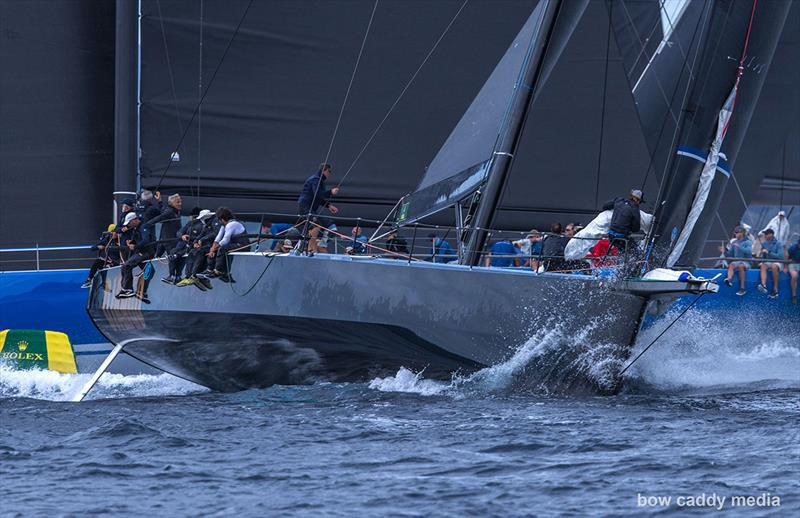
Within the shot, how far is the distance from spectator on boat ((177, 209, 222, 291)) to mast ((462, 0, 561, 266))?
2.41 metres

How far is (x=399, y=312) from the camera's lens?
11102 mm

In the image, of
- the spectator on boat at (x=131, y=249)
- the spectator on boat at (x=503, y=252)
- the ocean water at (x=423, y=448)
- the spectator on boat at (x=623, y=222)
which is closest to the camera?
the ocean water at (x=423, y=448)

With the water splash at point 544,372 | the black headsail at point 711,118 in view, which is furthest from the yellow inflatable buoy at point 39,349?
the black headsail at point 711,118

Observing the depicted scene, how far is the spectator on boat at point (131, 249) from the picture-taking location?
514 inches

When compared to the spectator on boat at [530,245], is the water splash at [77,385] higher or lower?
lower

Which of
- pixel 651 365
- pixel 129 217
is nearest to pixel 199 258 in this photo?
pixel 129 217

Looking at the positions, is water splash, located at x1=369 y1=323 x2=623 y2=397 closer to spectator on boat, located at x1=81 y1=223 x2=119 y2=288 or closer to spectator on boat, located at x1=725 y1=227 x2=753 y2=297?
spectator on boat, located at x1=81 y1=223 x2=119 y2=288

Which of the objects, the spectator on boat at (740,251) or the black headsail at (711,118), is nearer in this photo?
the black headsail at (711,118)

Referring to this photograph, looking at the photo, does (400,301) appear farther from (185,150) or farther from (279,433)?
(185,150)

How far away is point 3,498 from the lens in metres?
7.84

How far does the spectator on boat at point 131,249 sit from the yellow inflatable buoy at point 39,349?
2.98 metres

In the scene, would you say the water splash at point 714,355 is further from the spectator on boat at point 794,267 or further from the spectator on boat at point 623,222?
the spectator on boat at point 623,222

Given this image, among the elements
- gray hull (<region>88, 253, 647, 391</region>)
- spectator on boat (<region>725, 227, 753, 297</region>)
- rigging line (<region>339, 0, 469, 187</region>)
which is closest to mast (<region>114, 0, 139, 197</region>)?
rigging line (<region>339, 0, 469, 187</region>)

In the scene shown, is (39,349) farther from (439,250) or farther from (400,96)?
(400,96)
